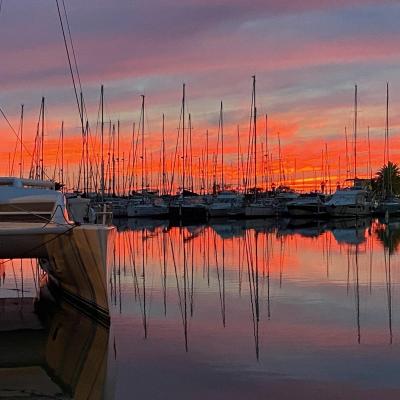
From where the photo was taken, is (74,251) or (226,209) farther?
(226,209)

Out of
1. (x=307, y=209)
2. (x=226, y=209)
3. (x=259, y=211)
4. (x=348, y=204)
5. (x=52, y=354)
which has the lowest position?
(x=52, y=354)

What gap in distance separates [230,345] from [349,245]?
1853 cm

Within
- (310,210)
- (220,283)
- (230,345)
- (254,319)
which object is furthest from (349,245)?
(310,210)

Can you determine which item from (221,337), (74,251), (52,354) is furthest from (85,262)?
(221,337)

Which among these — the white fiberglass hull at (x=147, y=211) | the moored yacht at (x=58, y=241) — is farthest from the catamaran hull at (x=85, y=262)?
the white fiberglass hull at (x=147, y=211)

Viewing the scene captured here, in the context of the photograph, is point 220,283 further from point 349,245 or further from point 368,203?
point 368,203

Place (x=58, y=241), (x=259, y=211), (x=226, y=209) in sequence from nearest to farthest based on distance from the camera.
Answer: (x=58, y=241) < (x=226, y=209) < (x=259, y=211)

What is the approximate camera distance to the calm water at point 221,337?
7.26m

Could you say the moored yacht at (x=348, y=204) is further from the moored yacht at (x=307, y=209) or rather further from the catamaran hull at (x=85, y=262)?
the catamaran hull at (x=85, y=262)

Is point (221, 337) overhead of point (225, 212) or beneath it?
beneath

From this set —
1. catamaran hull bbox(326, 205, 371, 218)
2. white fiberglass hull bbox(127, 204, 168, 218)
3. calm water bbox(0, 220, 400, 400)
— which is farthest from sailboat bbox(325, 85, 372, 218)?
calm water bbox(0, 220, 400, 400)

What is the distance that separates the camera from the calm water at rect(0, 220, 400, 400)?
726 centimetres

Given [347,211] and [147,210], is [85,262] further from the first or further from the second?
[147,210]

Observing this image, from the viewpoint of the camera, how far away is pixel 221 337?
9555mm
